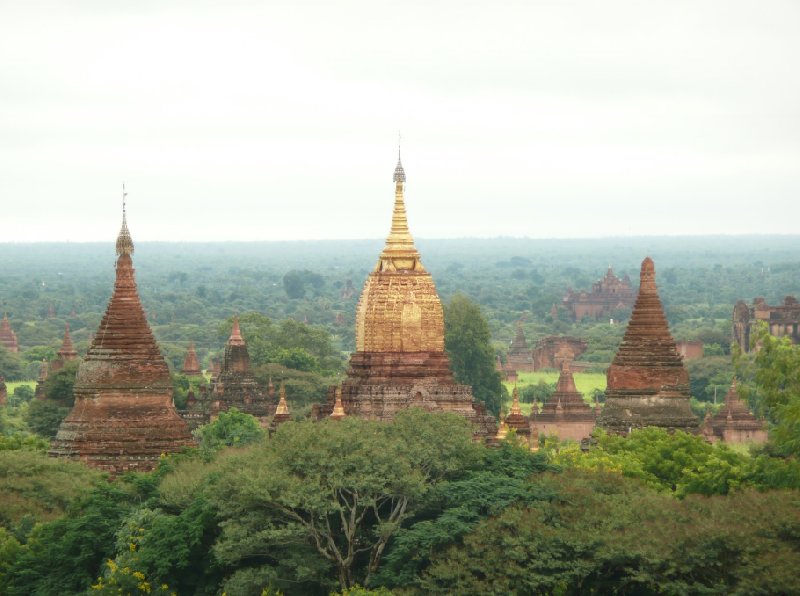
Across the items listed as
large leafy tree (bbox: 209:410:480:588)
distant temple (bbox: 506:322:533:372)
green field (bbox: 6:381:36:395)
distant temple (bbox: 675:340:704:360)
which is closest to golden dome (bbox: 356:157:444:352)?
large leafy tree (bbox: 209:410:480:588)

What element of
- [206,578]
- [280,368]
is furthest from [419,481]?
[280,368]

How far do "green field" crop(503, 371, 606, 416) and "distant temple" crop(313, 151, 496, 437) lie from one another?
45.5 metres

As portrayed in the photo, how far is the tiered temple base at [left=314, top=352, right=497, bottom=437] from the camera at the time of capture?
1891 inches

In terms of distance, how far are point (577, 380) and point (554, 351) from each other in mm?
12549

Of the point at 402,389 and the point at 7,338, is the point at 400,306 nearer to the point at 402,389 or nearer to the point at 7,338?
the point at 402,389

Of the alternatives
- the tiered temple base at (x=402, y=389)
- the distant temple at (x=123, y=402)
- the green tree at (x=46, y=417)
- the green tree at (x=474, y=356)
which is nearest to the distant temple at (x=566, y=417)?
the green tree at (x=474, y=356)

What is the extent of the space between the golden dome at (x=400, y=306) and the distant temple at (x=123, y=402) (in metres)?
4.98

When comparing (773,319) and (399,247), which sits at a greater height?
(399,247)

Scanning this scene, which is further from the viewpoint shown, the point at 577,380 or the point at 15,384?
the point at 577,380

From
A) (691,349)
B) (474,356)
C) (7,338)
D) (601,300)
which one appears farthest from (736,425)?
(601,300)

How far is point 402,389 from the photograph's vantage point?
48375 millimetres

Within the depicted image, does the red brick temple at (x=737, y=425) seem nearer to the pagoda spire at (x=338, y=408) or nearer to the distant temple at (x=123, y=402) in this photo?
the pagoda spire at (x=338, y=408)

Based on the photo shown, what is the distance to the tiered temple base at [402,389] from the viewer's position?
48.0 metres

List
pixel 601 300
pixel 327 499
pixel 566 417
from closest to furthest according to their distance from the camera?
pixel 327 499
pixel 566 417
pixel 601 300
